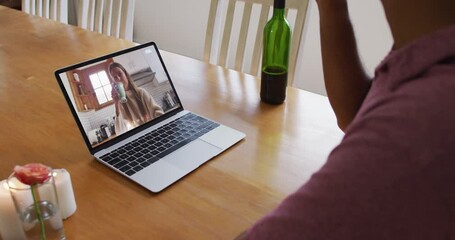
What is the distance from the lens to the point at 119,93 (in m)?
0.96

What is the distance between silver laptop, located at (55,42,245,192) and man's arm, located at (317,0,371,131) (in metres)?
0.27

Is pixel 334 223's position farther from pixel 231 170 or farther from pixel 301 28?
pixel 301 28

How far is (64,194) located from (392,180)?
588 mm

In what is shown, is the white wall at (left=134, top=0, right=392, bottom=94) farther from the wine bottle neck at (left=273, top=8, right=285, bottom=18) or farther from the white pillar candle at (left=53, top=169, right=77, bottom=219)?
the white pillar candle at (left=53, top=169, right=77, bottom=219)

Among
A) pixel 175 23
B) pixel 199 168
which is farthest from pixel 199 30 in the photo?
pixel 199 168

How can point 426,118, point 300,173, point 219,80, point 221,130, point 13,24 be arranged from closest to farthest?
point 426,118 < point 300,173 < point 221,130 < point 219,80 < point 13,24

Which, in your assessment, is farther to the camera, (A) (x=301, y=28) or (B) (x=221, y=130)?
(A) (x=301, y=28)

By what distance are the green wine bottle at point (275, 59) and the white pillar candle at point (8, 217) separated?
26.3 inches

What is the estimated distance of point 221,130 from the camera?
1.03 meters

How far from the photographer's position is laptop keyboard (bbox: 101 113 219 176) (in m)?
0.91

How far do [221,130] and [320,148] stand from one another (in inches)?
9.3

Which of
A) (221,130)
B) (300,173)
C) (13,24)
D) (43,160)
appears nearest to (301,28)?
(221,130)

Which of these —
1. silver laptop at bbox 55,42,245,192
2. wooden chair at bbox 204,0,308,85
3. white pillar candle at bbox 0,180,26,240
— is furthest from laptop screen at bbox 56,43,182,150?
wooden chair at bbox 204,0,308,85

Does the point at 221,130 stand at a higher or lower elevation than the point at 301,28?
lower
